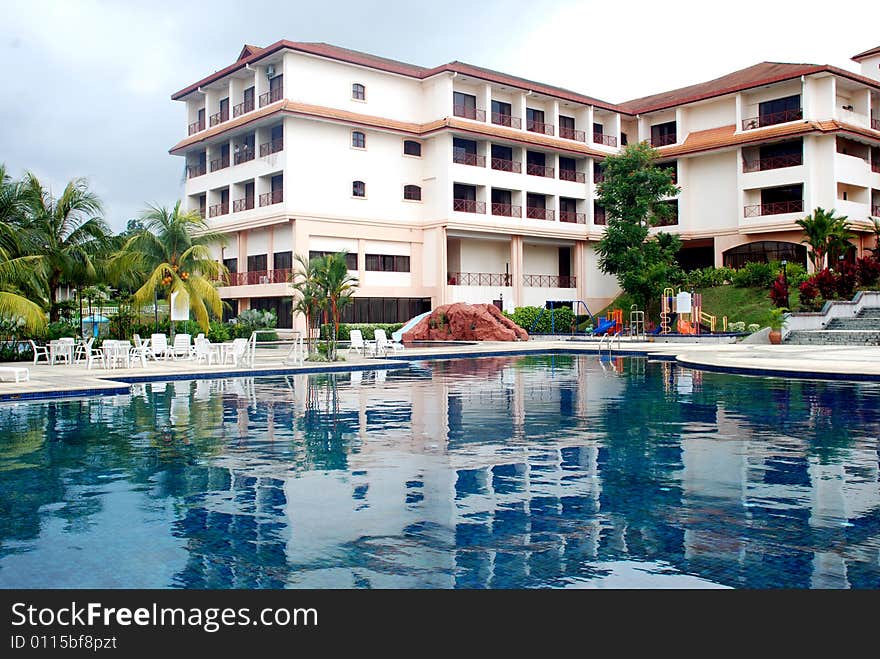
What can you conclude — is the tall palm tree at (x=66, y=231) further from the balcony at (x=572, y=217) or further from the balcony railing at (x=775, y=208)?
the balcony railing at (x=775, y=208)

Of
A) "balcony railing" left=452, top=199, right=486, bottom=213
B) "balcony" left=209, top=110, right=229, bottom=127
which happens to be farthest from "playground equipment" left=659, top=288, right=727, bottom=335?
"balcony" left=209, top=110, right=229, bottom=127

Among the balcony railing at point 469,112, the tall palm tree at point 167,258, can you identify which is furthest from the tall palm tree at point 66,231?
the balcony railing at point 469,112

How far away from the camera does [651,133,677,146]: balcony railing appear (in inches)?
1927

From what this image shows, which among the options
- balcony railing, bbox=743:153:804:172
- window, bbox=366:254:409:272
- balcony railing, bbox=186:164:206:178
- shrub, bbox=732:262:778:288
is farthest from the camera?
balcony railing, bbox=186:164:206:178

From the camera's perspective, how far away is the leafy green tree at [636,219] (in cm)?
4112

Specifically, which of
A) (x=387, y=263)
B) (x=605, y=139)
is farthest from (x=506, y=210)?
(x=605, y=139)

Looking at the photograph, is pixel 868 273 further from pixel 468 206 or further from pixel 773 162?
pixel 468 206

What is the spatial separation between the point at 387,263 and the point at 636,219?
12592 millimetres

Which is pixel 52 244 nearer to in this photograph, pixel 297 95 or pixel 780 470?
pixel 297 95

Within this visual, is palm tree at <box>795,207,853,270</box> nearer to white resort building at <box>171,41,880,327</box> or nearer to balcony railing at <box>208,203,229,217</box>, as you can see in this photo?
white resort building at <box>171,41,880,327</box>

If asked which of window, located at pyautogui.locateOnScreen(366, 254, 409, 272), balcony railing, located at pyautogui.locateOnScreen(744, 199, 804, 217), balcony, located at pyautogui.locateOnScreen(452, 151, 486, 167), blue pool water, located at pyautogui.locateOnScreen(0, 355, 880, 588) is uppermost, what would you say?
balcony, located at pyautogui.locateOnScreen(452, 151, 486, 167)

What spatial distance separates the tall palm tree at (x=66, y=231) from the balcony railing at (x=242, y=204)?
12573 mm

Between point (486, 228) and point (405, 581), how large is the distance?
127 ft

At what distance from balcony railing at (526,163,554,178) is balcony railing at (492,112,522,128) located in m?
2.33
